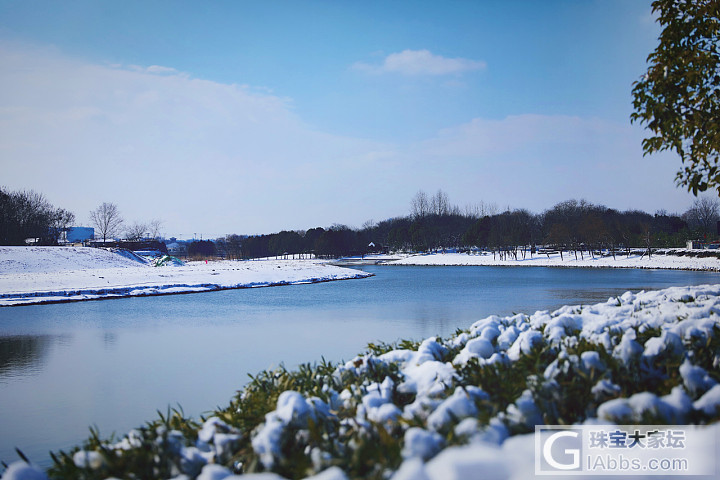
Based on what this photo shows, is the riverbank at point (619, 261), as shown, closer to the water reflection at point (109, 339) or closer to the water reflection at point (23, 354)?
the water reflection at point (109, 339)

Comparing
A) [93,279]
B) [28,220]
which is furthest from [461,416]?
[28,220]

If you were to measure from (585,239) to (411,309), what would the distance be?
2047 inches

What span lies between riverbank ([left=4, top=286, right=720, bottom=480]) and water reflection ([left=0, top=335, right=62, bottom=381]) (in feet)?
16.0

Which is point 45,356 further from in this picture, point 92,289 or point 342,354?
point 92,289

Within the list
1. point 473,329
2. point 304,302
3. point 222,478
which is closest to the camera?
point 222,478

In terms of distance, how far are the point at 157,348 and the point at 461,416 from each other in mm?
7510

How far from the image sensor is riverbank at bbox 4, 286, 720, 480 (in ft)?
8.91

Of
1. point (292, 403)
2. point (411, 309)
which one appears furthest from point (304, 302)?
point (292, 403)

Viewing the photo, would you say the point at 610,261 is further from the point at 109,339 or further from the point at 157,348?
the point at 157,348

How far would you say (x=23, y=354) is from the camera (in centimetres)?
890

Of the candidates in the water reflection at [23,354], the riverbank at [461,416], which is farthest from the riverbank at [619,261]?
the water reflection at [23,354]

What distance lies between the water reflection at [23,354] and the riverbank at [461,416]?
4873 millimetres

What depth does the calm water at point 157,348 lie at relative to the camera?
5.36m

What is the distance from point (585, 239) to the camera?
6009 centimetres
